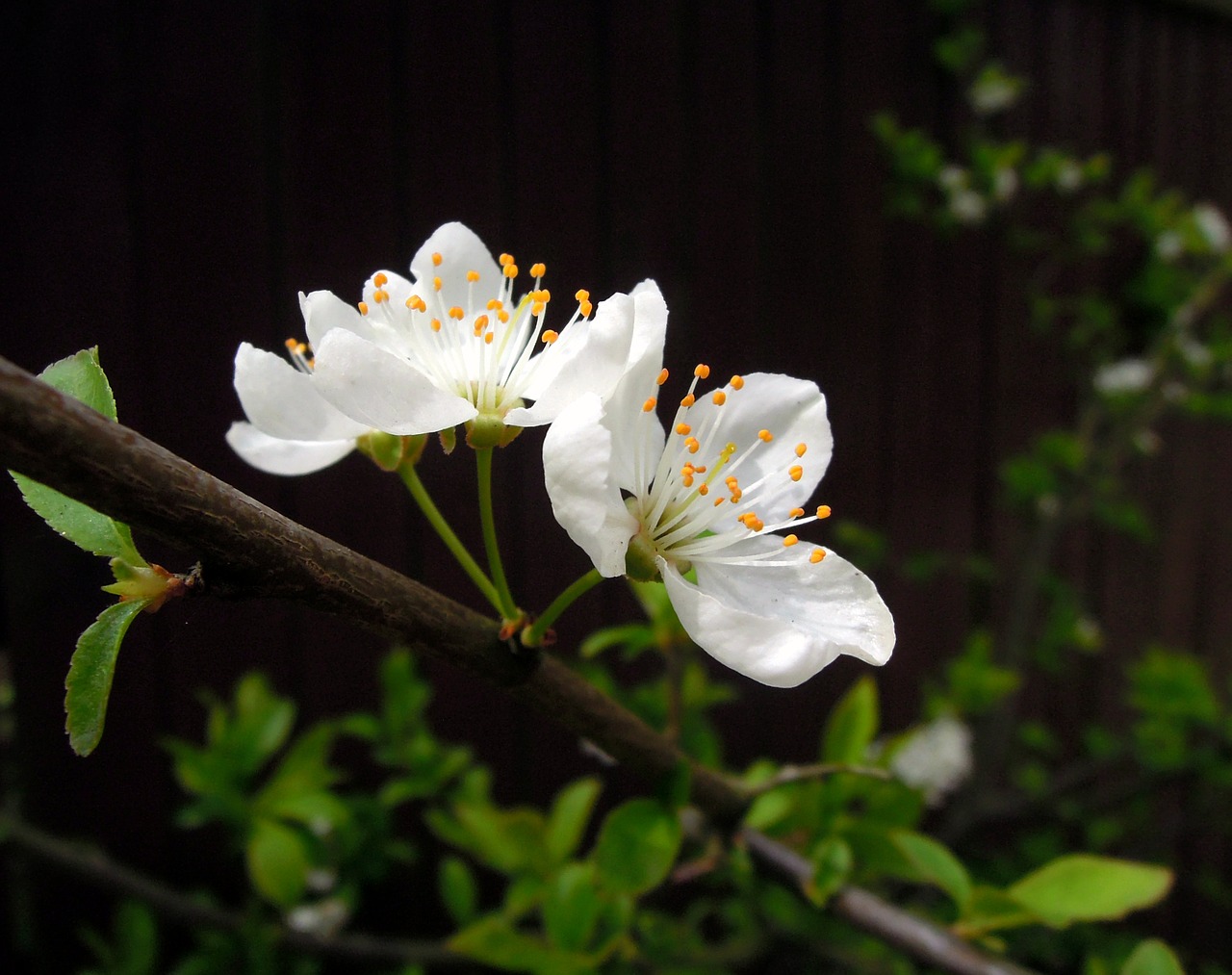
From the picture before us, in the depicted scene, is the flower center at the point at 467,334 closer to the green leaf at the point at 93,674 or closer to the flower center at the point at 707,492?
the flower center at the point at 707,492

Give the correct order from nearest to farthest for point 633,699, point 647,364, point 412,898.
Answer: point 647,364, point 633,699, point 412,898

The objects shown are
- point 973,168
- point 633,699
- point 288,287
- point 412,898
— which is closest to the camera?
point 633,699

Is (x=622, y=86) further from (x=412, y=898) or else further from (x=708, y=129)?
(x=412, y=898)

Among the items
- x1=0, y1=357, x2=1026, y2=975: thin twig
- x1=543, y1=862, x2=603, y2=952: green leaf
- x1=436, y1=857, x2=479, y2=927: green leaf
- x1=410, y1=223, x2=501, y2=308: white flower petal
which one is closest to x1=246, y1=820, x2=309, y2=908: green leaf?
x1=436, y1=857, x2=479, y2=927: green leaf

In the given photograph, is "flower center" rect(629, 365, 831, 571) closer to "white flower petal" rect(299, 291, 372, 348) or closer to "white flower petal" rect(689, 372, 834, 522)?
"white flower petal" rect(689, 372, 834, 522)

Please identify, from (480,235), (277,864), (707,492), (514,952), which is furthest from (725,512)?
(480,235)

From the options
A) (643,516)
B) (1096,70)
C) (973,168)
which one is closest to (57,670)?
(643,516)

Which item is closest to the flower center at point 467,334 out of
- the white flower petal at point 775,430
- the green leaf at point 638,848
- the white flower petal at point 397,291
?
the white flower petal at point 397,291
